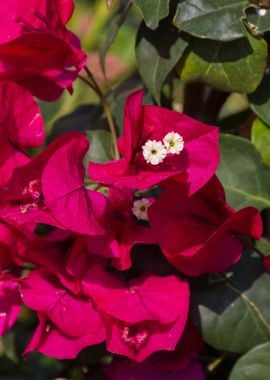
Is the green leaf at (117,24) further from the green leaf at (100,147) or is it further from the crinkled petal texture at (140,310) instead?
the crinkled petal texture at (140,310)

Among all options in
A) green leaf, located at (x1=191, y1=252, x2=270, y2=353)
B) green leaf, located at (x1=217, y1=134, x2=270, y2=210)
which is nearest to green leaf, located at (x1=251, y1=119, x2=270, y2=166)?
green leaf, located at (x1=217, y1=134, x2=270, y2=210)

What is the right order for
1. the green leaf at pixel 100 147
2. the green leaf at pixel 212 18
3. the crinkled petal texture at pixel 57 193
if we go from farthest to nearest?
1. the green leaf at pixel 100 147
2. the green leaf at pixel 212 18
3. the crinkled petal texture at pixel 57 193

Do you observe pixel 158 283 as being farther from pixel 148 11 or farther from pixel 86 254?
pixel 148 11

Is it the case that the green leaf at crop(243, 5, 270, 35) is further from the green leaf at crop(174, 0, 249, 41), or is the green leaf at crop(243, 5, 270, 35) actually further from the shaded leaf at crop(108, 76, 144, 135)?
the shaded leaf at crop(108, 76, 144, 135)

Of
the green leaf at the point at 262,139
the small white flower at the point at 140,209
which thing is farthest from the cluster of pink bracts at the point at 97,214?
the green leaf at the point at 262,139

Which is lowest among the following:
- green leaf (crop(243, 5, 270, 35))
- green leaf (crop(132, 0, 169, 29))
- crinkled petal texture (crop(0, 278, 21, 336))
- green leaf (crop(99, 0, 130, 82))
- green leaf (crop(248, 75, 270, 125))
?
crinkled petal texture (crop(0, 278, 21, 336))
